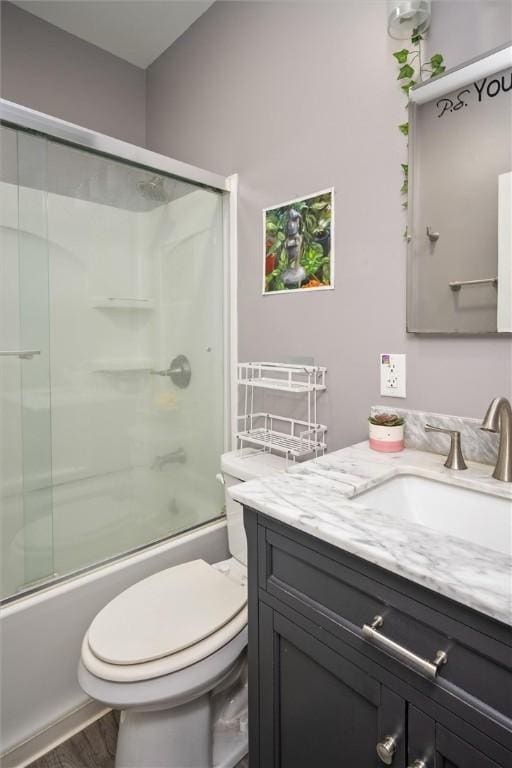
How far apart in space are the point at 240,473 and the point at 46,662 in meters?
0.79

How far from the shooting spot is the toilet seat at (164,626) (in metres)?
0.95

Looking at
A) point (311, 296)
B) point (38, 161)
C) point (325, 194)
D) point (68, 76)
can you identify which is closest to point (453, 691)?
point (311, 296)

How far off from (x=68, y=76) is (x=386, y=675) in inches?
100

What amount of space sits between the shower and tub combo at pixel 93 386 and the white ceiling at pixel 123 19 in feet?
2.77

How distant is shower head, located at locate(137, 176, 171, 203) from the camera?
1.61 meters

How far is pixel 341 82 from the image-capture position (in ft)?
4.18

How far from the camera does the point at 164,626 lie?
1052 mm

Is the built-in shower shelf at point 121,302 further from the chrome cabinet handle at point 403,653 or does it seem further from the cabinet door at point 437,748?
the cabinet door at point 437,748

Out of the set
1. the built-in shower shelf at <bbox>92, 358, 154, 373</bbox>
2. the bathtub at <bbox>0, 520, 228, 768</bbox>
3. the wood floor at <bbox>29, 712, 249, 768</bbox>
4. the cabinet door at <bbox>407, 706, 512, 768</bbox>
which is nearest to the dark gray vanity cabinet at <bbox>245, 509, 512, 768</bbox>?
the cabinet door at <bbox>407, 706, 512, 768</bbox>

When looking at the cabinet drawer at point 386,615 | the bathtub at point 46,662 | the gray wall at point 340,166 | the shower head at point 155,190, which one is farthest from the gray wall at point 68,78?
the cabinet drawer at point 386,615

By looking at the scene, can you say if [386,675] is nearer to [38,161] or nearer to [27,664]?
[27,664]

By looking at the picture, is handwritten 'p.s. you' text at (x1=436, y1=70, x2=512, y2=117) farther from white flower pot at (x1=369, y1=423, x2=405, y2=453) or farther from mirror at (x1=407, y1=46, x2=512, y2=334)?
white flower pot at (x1=369, y1=423, x2=405, y2=453)

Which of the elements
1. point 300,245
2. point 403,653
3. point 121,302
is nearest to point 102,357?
point 121,302

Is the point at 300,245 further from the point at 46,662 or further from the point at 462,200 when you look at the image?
the point at 46,662
